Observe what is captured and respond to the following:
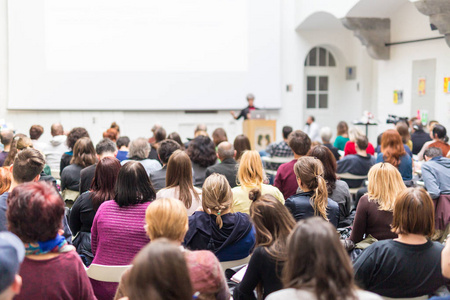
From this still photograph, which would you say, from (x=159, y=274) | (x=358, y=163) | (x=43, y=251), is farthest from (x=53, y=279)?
(x=358, y=163)

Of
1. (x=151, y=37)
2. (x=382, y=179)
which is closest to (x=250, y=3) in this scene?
(x=151, y=37)

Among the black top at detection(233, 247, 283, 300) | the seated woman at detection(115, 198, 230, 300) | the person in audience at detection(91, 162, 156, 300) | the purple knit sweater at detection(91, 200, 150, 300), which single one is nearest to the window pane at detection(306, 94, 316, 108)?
the person in audience at detection(91, 162, 156, 300)

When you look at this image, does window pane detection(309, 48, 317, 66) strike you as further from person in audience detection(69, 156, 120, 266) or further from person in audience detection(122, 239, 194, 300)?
person in audience detection(122, 239, 194, 300)

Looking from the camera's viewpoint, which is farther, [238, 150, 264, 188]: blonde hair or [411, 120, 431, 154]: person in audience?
[411, 120, 431, 154]: person in audience

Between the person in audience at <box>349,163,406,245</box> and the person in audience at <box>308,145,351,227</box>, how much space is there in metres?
0.75

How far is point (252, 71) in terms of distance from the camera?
40.2 feet

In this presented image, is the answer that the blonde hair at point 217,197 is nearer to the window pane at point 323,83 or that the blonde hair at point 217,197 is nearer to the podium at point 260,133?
the podium at point 260,133

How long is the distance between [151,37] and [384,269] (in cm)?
992

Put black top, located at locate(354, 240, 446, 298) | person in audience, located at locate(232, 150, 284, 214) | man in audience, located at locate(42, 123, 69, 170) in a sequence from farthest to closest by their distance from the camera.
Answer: man in audience, located at locate(42, 123, 69, 170), person in audience, located at locate(232, 150, 284, 214), black top, located at locate(354, 240, 446, 298)

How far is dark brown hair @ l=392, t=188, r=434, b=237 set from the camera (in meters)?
2.53

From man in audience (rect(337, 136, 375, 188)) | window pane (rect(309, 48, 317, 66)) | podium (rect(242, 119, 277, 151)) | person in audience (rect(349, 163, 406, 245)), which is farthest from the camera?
window pane (rect(309, 48, 317, 66))

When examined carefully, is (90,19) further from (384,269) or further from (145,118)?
(384,269)

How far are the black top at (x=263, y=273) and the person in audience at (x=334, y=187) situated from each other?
1926 mm

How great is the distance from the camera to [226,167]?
500cm
